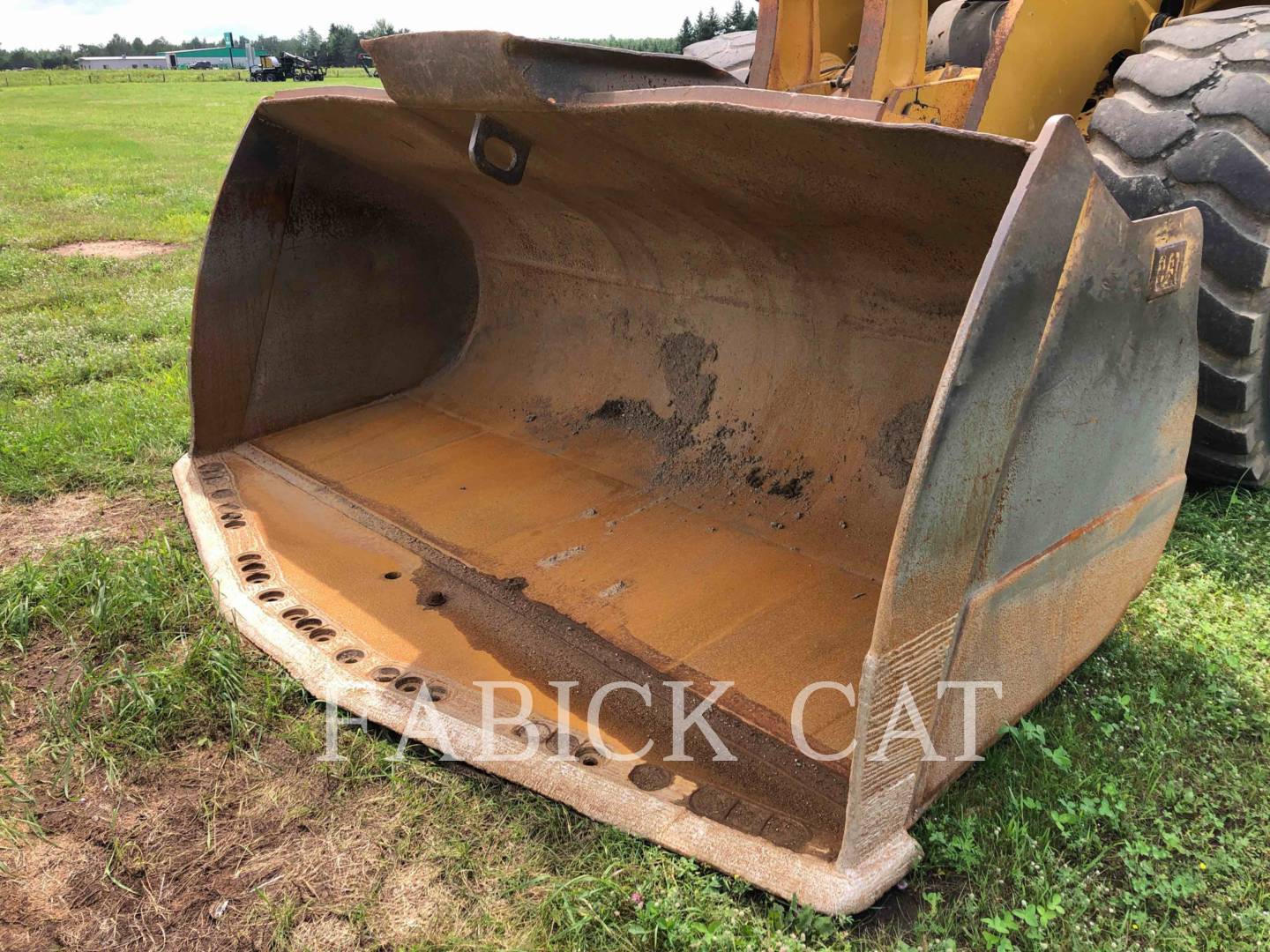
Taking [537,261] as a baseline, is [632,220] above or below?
above

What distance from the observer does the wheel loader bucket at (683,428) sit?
146 cm

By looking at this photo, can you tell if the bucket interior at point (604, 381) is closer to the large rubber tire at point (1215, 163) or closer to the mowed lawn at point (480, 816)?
the mowed lawn at point (480, 816)

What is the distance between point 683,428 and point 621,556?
58cm

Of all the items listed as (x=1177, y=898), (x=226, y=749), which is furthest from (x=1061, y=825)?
(x=226, y=749)

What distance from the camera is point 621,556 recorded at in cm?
247

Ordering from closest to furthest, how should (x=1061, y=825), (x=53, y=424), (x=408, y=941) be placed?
(x=408, y=941) → (x=1061, y=825) → (x=53, y=424)

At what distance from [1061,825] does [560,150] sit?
1779 mm

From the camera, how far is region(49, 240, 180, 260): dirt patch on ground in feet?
23.7

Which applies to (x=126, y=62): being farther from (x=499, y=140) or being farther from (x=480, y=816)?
(x=480, y=816)

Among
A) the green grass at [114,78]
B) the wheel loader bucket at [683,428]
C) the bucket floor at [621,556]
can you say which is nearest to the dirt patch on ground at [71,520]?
the wheel loader bucket at [683,428]

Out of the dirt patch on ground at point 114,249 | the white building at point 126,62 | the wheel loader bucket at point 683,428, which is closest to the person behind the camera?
the wheel loader bucket at point 683,428

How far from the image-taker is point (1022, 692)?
5.65 feet

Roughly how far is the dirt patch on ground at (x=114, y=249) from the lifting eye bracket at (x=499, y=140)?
587 cm

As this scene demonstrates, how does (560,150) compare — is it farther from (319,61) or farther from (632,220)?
(319,61)
